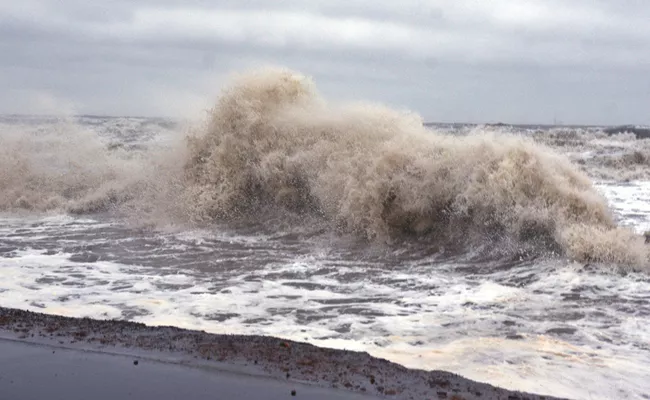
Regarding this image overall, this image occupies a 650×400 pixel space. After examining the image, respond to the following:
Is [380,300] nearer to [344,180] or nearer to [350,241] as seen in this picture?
[350,241]

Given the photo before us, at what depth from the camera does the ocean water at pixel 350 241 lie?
5.22 m

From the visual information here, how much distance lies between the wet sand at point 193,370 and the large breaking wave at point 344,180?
14.5ft

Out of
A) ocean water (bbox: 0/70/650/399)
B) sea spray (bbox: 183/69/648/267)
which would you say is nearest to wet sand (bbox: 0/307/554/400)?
ocean water (bbox: 0/70/650/399)

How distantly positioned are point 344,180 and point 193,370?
7.10 metres

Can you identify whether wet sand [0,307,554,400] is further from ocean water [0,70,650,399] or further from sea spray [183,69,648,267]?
sea spray [183,69,648,267]

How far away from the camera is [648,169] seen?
822 inches

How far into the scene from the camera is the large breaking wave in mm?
8984

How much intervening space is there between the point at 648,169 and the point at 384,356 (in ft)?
61.8

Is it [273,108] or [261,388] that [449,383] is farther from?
[273,108]

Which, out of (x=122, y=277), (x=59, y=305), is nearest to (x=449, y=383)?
(x=59, y=305)

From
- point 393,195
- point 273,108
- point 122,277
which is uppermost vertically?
point 273,108

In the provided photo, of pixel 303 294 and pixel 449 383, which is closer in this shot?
pixel 449 383

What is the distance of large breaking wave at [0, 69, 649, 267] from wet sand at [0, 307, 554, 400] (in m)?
4.41

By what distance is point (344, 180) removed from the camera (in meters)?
Answer: 10.9
